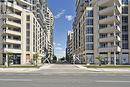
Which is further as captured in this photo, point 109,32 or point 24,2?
point 24,2

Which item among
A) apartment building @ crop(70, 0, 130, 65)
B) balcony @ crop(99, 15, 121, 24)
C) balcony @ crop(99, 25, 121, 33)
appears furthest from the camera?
apartment building @ crop(70, 0, 130, 65)

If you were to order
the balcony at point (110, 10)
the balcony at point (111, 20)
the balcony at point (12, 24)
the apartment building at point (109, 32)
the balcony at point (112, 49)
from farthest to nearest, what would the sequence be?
1. the balcony at point (12, 24)
2. the apartment building at point (109, 32)
3. the balcony at point (110, 10)
4. the balcony at point (111, 20)
5. the balcony at point (112, 49)

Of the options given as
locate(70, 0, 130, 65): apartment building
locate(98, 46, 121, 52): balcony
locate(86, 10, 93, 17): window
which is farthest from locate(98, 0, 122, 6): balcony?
locate(98, 46, 121, 52): balcony

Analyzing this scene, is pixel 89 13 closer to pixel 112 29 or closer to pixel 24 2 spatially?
pixel 112 29

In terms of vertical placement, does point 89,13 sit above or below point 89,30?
above

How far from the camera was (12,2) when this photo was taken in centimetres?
9419

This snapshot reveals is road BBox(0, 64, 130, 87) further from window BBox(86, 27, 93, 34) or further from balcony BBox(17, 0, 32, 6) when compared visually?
balcony BBox(17, 0, 32, 6)

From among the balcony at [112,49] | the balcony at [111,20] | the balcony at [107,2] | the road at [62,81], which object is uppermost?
the balcony at [107,2]

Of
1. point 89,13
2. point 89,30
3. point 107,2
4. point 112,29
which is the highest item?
point 107,2

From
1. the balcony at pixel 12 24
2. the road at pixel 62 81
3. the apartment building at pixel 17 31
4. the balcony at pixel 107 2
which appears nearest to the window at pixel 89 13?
the balcony at pixel 107 2

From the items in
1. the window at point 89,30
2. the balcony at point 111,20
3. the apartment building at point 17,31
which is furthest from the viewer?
the window at point 89,30

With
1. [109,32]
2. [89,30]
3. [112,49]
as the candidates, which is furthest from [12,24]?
[112,49]

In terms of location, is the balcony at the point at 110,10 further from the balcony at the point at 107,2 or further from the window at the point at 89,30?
the window at the point at 89,30

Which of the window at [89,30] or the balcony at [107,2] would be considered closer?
the balcony at [107,2]
